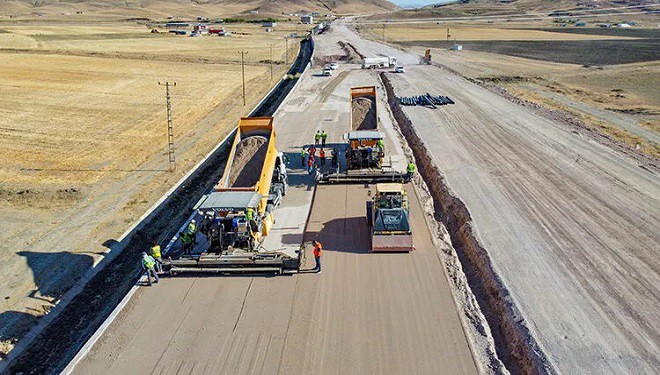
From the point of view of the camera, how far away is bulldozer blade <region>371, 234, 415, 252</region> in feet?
53.3

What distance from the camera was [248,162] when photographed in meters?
21.0

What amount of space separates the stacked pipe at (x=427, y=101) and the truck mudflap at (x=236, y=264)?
2637 cm

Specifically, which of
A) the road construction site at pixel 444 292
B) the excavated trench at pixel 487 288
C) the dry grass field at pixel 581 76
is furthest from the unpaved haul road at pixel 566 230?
the dry grass field at pixel 581 76

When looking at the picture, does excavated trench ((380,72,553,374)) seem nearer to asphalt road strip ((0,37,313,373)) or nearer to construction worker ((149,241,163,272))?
construction worker ((149,241,163,272))

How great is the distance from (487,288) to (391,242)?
3163 mm

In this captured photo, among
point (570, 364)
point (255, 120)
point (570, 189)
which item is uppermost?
point (255, 120)

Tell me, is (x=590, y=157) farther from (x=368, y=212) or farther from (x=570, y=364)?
(x=570, y=364)

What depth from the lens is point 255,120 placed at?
2206cm

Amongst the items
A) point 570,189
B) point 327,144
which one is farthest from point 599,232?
point 327,144

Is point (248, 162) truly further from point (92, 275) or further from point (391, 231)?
point (391, 231)

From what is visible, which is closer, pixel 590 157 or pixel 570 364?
pixel 570 364

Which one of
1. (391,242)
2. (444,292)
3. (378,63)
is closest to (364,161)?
(391,242)

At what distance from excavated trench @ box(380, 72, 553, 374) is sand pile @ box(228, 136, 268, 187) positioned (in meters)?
7.61

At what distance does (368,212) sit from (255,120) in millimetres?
6990
